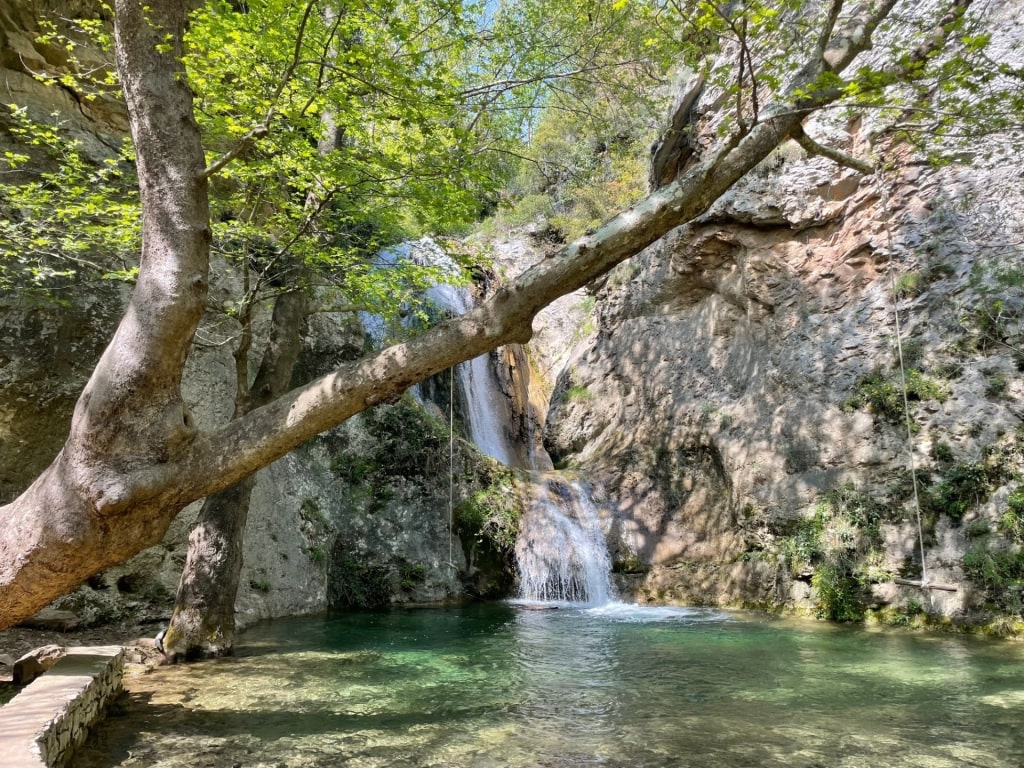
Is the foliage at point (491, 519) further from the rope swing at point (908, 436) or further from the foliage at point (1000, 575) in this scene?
the foliage at point (1000, 575)

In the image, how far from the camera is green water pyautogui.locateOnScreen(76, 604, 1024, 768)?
4.27 meters

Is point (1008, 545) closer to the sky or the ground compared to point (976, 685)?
closer to the sky

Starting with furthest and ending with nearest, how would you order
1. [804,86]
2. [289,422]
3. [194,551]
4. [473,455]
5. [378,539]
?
[473,455], [378,539], [194,551], [804,86], [289,422]

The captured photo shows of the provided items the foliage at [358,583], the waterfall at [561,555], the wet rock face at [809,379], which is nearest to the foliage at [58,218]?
the foliage at [358,583]

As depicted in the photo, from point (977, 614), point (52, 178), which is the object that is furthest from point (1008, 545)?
point (52, 178)

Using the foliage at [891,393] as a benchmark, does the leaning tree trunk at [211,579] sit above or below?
below

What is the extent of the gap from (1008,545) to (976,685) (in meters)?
3.32

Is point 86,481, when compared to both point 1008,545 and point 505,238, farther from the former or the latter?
point 505,238

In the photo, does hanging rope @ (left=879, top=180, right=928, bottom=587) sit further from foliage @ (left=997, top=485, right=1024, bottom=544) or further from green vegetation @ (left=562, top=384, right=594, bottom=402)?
green vegetation @ (left=562, top=384, right=594, bottom=402)

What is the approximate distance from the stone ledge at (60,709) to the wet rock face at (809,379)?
9.10 meters

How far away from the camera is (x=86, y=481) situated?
13.0ft

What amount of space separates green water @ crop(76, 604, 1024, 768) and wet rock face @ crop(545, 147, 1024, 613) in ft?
8.06

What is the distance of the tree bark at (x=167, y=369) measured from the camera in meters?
4.03

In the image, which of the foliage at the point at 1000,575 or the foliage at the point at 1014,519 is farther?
the foliage at the point at 1014,519
